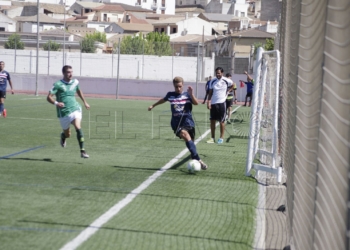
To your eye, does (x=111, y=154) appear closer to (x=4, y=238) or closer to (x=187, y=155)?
(x=187, y=155)

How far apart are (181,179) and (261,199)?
5.66 ft

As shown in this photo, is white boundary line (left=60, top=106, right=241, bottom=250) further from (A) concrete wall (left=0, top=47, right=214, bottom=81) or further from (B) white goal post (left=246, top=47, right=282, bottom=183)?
(A) concrete wall (left=0, top=47, right=214, bottom=81)

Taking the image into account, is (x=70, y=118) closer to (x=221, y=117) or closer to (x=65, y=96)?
(x=65, y=96)

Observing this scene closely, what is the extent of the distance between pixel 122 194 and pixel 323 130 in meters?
5.85

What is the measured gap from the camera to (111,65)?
5872 centimetres

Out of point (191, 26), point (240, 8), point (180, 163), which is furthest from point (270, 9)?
point (240, 8)

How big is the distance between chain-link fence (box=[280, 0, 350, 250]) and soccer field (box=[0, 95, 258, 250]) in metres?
1.52

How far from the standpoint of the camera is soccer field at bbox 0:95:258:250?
24.9ft

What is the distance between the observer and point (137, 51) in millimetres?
56281

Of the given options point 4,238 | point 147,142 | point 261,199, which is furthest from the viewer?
point 147,142

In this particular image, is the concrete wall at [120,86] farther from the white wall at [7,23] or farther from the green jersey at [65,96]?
the white wall at [7,23]

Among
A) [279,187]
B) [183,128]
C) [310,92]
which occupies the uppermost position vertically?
[310,92]

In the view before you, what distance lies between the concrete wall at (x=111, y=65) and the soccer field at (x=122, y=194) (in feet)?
126

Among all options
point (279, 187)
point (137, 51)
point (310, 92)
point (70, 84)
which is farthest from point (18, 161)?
point (137, 51)
